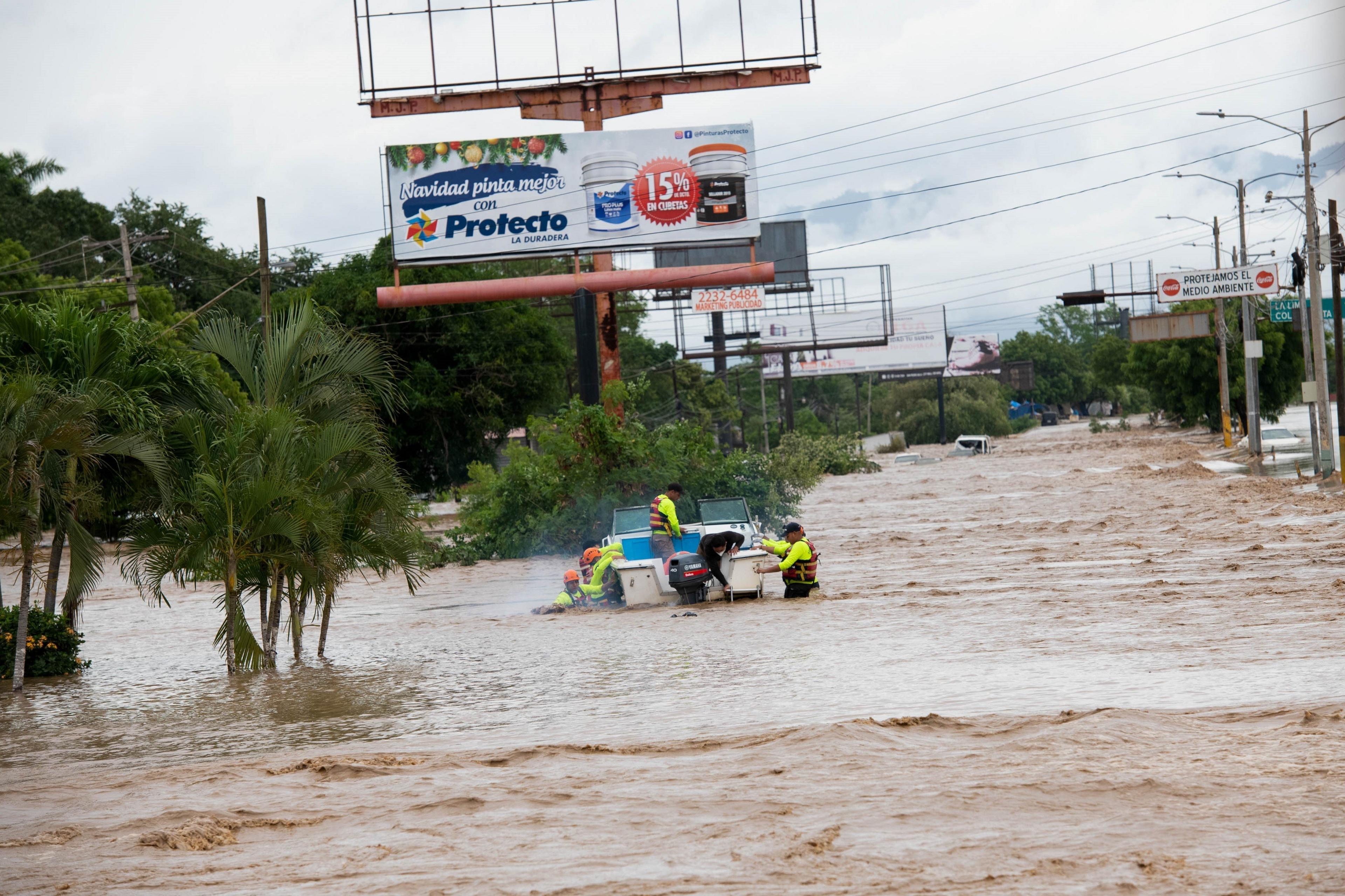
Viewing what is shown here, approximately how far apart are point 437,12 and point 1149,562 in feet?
85.0

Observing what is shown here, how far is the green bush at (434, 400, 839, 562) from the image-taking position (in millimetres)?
28094

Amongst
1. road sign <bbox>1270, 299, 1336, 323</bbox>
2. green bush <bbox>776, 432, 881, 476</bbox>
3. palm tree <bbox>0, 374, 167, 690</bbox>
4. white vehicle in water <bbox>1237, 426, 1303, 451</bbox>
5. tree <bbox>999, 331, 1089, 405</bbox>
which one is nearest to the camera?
palm tree <bbox>0, 374, 167, 690</bbox>

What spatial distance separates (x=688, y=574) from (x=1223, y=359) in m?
43.8

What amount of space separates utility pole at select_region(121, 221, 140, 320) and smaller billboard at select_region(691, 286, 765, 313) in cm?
3030

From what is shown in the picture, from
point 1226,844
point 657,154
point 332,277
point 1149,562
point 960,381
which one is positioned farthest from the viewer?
point 960,381

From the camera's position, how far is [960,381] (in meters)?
107

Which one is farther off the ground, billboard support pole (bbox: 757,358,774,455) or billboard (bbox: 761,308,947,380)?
billboard (bbox: 761,308,947,380)

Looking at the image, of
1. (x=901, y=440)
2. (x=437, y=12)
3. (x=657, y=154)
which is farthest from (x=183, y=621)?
(x=901, y=440)

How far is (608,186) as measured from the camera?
114 ft

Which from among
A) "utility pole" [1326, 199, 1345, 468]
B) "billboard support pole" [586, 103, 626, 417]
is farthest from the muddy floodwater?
"billboard support pole" [586, 103, 626, 417]

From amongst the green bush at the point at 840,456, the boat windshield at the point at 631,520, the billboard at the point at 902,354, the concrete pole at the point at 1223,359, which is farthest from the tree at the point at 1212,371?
the boat windshield at the point at 631,520

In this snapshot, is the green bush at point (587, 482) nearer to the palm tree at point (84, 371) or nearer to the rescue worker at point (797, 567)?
the rescue worker at point (797, 567)

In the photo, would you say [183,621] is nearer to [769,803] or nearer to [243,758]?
[243,758]

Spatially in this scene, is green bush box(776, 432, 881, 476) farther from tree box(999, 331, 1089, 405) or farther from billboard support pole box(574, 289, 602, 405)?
tree box(999, 331, 1089, 405)
